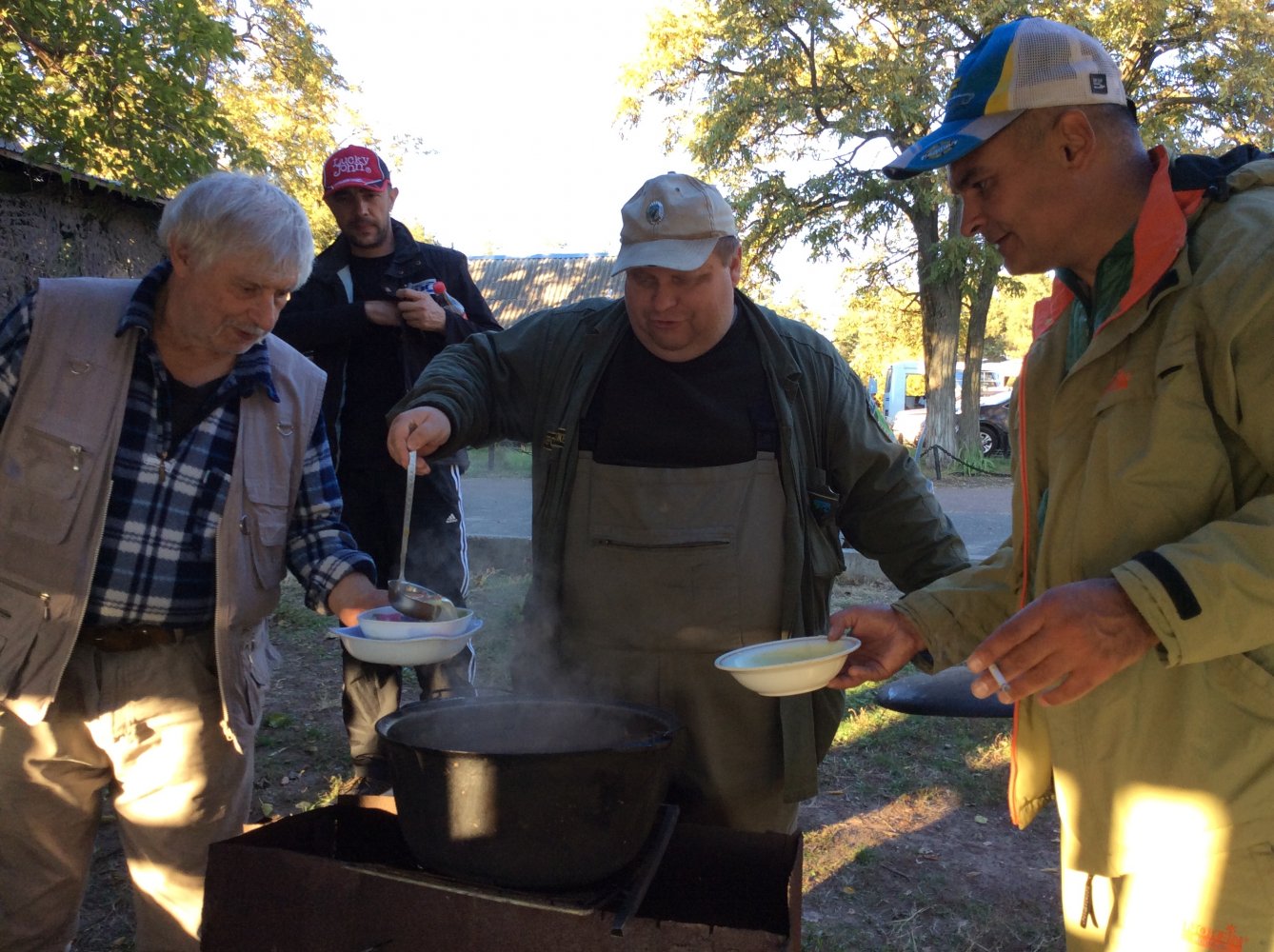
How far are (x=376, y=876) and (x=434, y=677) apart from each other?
1.77m

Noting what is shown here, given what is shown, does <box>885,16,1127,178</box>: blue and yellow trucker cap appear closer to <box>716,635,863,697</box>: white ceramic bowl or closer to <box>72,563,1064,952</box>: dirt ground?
<box>716,635,863,697</box>: white ceramic bowl

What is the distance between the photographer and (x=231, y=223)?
7.07 feet

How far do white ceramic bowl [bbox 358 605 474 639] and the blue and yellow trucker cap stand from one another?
1.33m

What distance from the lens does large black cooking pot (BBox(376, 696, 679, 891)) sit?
5.94 feet

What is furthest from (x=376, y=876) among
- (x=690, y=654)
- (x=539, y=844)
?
(x=690, y=654)

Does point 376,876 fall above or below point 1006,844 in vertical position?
above

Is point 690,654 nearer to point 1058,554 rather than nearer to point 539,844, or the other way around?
point 539,844

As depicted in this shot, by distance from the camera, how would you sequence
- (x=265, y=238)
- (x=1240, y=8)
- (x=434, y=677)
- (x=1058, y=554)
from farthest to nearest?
1. (x=1240, y=8)
2. (x=434, y=677)
3. (x=265, y=238)
4. (x=1058, y=554)

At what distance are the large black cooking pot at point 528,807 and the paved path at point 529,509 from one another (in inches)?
219

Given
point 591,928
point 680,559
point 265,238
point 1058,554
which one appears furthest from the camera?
point 680,559

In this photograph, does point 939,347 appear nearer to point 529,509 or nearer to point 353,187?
point 529,509

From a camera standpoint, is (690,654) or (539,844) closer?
(539,844)

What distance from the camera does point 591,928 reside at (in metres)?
1.85

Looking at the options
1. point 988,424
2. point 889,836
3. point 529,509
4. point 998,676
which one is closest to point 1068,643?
point 998,676
